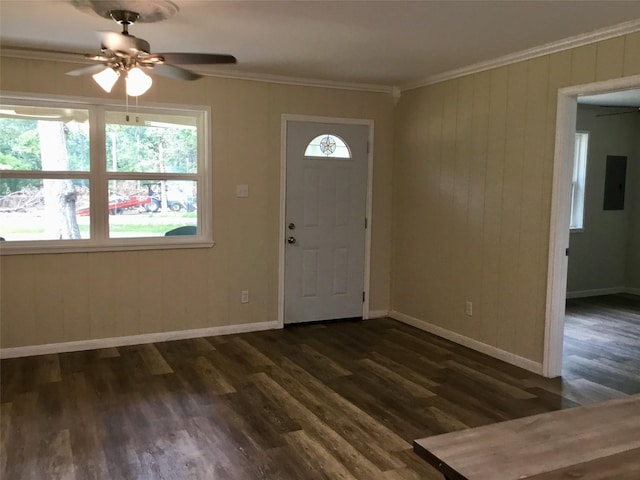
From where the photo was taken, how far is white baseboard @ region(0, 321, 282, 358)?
4.32 metres

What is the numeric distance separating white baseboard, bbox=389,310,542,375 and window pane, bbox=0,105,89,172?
3344 millimetres

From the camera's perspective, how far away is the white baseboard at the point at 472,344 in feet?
13.6

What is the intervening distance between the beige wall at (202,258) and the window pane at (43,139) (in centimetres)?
19

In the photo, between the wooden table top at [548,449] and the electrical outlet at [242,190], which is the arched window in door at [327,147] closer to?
the electrical outlet at [242,190]

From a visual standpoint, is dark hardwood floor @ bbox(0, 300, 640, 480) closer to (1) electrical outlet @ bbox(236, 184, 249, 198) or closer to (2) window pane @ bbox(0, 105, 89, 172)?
(1) electrical outlet @ bbox(236, 184, 249, 198)

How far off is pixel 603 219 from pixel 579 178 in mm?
647

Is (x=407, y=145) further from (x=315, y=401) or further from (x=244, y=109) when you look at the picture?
(x=315, y=401)

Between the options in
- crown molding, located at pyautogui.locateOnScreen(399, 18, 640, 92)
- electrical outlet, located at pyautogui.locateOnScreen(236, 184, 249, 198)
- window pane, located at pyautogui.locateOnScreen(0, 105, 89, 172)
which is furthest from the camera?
electrical outlet, located at pyautogui.locateOnScreen(236, 184, 249, 198)


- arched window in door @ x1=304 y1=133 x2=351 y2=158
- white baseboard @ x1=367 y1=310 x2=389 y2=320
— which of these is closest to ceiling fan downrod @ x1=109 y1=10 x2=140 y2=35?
arched window in door @ x1=304 y1=133 x2=351 y2=158

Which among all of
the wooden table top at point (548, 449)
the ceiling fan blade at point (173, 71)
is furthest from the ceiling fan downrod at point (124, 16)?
the wooden table top at point (548, 449)

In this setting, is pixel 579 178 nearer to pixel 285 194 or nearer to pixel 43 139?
pixel 285 194

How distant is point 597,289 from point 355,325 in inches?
143

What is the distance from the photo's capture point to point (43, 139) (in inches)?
169

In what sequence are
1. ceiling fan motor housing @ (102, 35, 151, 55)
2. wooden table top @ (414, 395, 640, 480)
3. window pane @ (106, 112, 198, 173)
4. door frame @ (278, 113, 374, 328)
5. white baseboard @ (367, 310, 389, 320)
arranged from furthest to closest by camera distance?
white baseboard @ (367, 310, 389, 320), door frame @ (278, 113, 374, 328), window pane @ (106, 112, 198, 173), ceiling fan motor housing @ (102, 35, 151, 55), wooden table top @ (414, 395, 640, 480)
